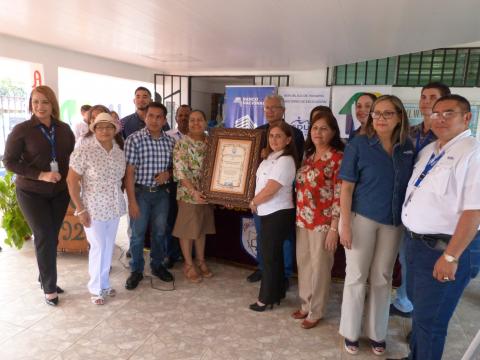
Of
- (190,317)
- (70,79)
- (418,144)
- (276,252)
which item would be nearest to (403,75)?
(418,144)

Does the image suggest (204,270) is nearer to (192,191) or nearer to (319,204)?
(192,191)

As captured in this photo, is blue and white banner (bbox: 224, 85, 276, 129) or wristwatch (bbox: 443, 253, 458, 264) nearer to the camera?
wristwatch (bbox: 443, 253, 458, 264)

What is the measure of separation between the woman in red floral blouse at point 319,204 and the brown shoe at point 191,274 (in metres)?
1.11

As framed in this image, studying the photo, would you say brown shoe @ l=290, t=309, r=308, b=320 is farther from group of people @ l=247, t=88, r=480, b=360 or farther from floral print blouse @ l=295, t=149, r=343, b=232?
floral print blouse @ l=295, t=149, r=343, b=232

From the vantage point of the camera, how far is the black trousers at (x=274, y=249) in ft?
8.63

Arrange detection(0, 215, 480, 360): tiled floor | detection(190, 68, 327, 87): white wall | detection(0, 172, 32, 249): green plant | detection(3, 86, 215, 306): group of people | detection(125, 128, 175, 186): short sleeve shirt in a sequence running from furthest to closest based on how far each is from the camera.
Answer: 1. detection(190, 68, 327, 87): white wall
2. detection(0, 172, 32, 249): green plant
3. detection(125, 128, 175, 186): short sleeve shirt
4. detection(3, 86, 215, 306): group of people
5. detection(0, 215, 480, 360): tiled floor

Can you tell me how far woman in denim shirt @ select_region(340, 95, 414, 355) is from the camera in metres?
1.99

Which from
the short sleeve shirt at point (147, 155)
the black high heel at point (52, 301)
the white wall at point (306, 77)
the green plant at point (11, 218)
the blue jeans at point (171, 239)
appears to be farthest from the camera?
the white wall at point (306, 77)

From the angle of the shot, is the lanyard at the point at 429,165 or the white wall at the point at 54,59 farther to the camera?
the white wall at the point at 54,59

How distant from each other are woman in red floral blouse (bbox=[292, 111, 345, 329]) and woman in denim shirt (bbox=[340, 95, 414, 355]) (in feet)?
0.65

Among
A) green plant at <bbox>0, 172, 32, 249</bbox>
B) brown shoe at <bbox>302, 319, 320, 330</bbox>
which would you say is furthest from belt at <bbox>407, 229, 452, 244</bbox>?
green plant at <bbox>0, 172, 32, 249</bbox>

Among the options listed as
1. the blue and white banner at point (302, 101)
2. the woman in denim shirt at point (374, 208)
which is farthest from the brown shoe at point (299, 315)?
the blue and white banner at point (302, 101)

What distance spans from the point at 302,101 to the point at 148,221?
17.1 ft

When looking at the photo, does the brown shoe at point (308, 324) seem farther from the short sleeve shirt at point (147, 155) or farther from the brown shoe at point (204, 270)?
the short sleeve shirt at point (147, 155)
